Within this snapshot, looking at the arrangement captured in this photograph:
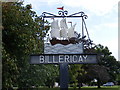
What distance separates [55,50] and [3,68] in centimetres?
→ 568

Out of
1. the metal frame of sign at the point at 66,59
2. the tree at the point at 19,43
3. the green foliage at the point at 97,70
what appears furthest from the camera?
the green foliage at the point at 97,70

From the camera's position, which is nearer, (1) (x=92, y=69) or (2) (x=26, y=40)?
(2) (x=26, y=40)

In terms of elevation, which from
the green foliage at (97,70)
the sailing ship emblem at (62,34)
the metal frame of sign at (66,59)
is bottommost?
the green foliage at (97,70)

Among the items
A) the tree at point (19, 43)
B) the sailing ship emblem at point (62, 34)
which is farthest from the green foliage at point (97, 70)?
the tree at point (19, 43)

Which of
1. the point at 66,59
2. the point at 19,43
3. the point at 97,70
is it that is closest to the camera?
the point at 66,59

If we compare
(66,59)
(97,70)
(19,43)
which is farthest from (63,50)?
(97,70)

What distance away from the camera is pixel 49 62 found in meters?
8.63

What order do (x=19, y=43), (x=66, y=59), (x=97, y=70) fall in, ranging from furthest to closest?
(x=97, y=70) < (x=19, y=43) < (x=66, y=59)

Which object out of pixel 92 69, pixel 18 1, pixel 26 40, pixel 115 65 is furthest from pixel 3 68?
pixel 115 65

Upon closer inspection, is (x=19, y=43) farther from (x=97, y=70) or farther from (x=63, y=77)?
(x=97, y=70)

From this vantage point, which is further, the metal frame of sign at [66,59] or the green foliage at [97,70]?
the green foliage at [97,70]

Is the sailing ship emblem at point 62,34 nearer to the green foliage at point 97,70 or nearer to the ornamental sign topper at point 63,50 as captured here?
the ornamental sign topper at point 63,50

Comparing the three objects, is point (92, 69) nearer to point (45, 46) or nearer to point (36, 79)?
point (36, 79)

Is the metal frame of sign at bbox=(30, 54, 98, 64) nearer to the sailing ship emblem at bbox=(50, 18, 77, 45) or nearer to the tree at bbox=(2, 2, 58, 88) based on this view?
the sailing ship emblem at bbox=(50, 18, 77, 45)
